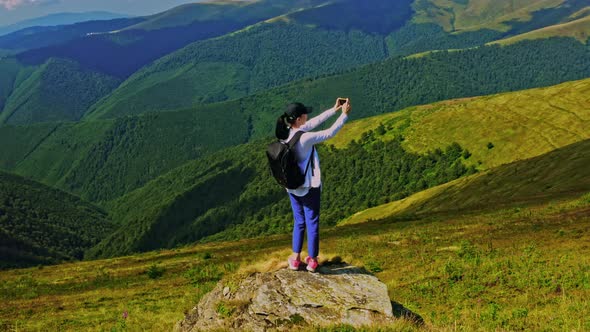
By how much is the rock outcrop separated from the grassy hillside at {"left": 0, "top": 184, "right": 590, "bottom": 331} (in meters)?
0.96

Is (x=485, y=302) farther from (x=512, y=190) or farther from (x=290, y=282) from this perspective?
(x=512, y=190)

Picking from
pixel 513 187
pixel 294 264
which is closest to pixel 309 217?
pixel 294 264

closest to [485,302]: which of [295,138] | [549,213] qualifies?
[295,138]

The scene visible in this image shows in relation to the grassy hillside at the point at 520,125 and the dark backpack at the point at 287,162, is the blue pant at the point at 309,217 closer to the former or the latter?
the dark backpack at the point at 287,162

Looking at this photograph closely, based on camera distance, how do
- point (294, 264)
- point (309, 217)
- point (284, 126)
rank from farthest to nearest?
point (294, 264) → point (309, 217) → point (284, 126)

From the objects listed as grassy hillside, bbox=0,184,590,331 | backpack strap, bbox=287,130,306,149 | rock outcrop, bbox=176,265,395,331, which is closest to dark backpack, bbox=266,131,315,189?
backpack strap, bbox=287,130,306,149

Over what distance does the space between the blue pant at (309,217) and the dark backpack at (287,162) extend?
2.49ft

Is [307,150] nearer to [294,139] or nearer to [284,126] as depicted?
[294,139]

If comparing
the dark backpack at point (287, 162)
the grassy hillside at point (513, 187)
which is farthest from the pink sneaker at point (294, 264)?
the grassy hillside at point (513, 187)

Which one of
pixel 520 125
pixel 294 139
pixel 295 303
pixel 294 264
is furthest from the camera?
pixel 520 125

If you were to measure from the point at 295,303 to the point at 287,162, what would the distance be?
4.07 meters

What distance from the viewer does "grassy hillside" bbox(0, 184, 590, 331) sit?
18.2 m

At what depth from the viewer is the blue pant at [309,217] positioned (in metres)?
16.3

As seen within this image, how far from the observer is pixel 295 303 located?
15.2 metres
